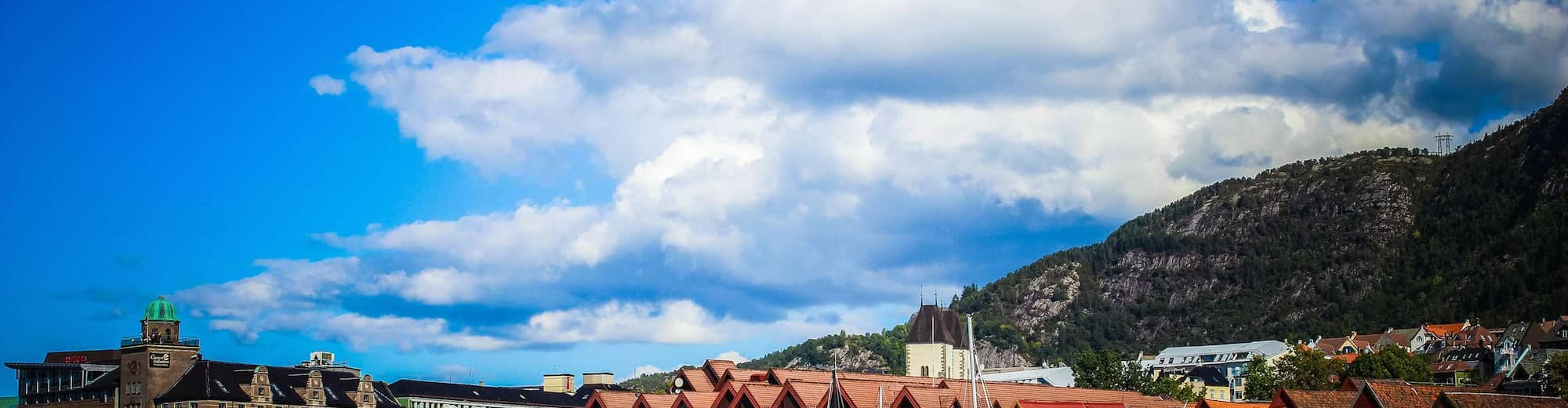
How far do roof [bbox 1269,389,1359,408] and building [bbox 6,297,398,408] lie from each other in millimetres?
120049

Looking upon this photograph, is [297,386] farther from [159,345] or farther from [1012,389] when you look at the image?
[1012,389]

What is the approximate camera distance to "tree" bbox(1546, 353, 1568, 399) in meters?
121

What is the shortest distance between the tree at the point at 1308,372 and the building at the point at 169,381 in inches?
4386

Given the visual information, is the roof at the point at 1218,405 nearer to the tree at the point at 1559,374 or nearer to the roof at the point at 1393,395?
the roof at the point at 1393,395

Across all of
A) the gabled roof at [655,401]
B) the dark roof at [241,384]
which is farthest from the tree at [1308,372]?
the dark roof at [241,384]

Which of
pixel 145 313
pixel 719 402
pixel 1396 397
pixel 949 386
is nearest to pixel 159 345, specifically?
pixel 145 313

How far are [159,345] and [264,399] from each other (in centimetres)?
1295

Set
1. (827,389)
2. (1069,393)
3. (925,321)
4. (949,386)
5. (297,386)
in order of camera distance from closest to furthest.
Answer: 1. (827,389)
2. (949,386)
3. (1069,393)
4. (297,386)
5. (925,321)

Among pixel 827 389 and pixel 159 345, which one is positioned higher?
pixel 159 345

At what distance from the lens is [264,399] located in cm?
17538

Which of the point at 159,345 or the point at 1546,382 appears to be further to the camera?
the point at 159,345

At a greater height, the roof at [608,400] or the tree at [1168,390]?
the tree at [1168,390]

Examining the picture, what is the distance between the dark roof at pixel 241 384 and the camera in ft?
561

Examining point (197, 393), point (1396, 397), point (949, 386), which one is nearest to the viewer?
point (1396, 397)
